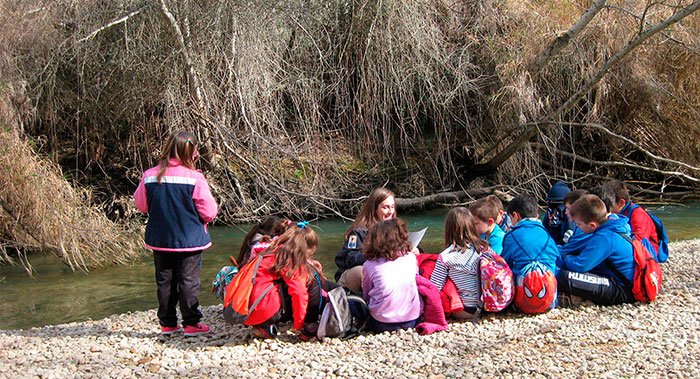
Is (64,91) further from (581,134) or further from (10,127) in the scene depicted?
(581,134)

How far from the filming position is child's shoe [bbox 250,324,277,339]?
4281 millimetres

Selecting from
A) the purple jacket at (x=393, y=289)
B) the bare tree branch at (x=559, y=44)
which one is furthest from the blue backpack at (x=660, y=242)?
the bare tree branch at (x=559, y=44)

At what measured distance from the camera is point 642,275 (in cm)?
475

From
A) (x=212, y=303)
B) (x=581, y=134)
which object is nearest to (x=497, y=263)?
(x=212, y=303)

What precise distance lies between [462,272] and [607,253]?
3.90 feet

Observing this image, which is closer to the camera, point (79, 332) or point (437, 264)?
point (437, 264)

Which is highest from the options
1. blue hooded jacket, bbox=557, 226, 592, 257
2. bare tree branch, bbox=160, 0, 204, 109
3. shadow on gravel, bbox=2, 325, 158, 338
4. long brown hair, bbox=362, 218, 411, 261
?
bare tree branch, bbox=160, 0, 204, 109

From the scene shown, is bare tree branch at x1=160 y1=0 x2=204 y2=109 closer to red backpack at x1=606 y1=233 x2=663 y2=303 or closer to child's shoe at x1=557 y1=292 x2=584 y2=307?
child's shoe at x1=557 y1=292 x2=584 y2=307

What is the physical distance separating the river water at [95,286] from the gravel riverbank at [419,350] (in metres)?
1.42

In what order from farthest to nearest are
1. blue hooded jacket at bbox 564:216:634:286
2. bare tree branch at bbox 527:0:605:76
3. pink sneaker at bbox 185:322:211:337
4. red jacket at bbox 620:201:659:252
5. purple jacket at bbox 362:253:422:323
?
bare tree branch at bbox 527:0:605:76 < red jacket at bbox 620:201:659:252 < blue hooded jacket at bbox 564:216:634:286 < pink sneaker at bbox 185:322:211:337 < purple jacket at bbox 362:253:422:323

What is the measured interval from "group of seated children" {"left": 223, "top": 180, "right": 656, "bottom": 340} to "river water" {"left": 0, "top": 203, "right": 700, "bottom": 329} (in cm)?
223

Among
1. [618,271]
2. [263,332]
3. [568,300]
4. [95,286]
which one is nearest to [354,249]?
[263,332]

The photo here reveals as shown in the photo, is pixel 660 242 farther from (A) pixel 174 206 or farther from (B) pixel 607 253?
(A) pixel 174 206

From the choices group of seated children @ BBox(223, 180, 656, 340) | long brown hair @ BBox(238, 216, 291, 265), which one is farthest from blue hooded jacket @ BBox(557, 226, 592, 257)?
long brown hair @ BBox(238, 216, 291, 265)
